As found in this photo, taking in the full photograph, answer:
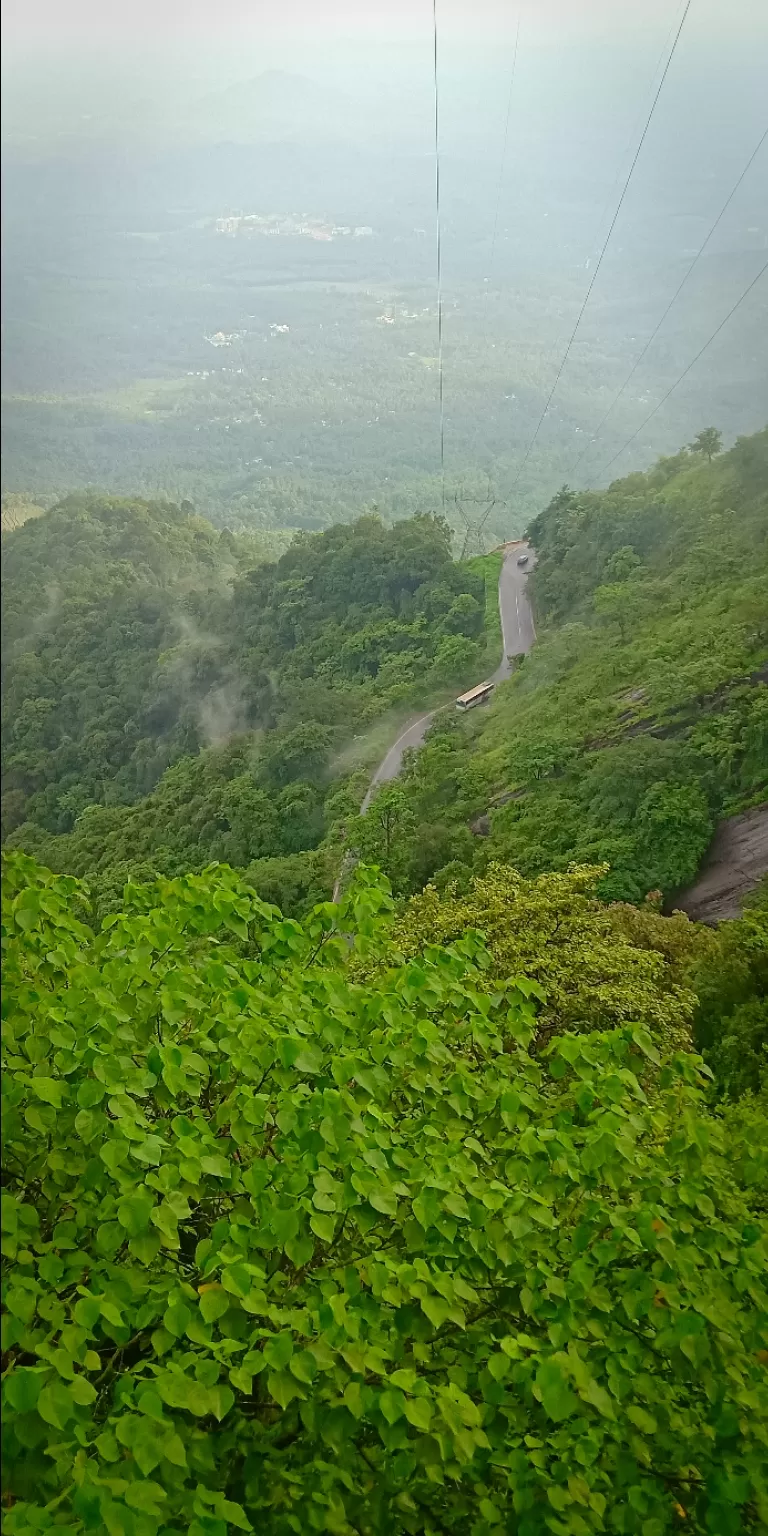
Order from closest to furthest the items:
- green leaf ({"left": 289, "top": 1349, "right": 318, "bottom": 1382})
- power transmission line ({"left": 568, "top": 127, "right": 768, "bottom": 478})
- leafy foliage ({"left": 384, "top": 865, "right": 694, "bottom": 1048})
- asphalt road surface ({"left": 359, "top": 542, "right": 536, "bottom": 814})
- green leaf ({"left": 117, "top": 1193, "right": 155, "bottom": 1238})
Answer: green leaf ({"left": 289, "top": 1349, "right": 318, "bottom": 1382}) → green leaf ({"left": 117, "top": 1193, "right": 155, "bottom": 1238}) → leafy foliage ({"left": 384, "top": 865, "right": 694, "bottom": 1048}) → asphalt road surface ({"left": 359, "top": 542, "right": 536, "bottom": 814}) → power transmission line ({"left": 568, "top": 127, "right": 768, "bottom": 478})

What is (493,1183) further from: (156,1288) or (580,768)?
(580,768)

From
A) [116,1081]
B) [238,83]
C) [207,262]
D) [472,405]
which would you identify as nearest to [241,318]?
[207,262]

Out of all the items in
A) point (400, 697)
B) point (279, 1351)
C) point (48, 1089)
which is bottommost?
point (279, 1351)

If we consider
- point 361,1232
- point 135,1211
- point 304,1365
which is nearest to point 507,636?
point 361,1232

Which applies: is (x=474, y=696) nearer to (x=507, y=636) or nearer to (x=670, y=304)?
(x=507, y=636)

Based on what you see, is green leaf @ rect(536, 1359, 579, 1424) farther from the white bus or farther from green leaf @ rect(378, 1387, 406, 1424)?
the white bus

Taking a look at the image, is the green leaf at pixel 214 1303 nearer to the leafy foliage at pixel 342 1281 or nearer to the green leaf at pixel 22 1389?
the leafy foliage at pixel 342 1281

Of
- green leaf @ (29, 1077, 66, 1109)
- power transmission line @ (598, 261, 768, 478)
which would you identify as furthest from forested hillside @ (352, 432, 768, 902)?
green leaf @ (29, 1077, 66, 1109)
